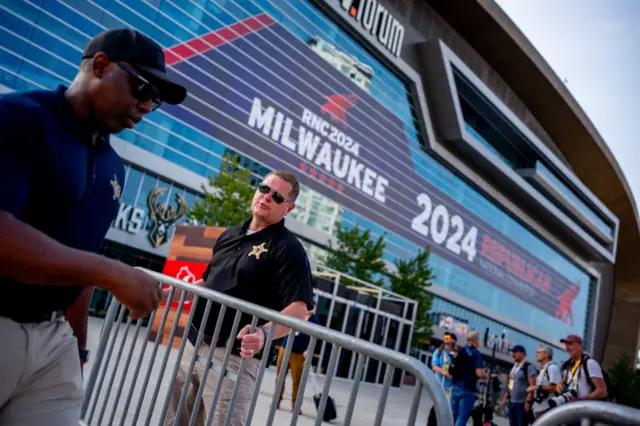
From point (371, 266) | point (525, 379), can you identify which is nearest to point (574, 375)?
point (525, 379)

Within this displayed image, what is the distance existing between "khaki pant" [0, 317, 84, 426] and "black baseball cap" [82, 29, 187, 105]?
0.91m

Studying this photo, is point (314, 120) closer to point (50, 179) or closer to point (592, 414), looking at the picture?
point (50, 179)

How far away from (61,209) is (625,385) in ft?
62.9

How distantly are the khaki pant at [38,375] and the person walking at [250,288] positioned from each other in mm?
855

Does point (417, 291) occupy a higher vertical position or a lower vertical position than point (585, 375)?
higher

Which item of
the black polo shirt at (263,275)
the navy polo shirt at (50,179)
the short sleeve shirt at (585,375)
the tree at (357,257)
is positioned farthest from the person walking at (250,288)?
the tree at (357,257)

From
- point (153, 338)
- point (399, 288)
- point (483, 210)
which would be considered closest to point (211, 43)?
point (399, 288)

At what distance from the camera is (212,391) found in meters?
2.61

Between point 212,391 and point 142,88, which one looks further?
point 212,391

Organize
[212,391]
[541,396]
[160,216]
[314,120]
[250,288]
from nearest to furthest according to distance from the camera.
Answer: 1. [212,391]
2. [250,288]
3. [541,396]
4. [160,216]
5. [314,120]

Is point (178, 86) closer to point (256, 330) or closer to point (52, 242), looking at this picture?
point (52, 242)

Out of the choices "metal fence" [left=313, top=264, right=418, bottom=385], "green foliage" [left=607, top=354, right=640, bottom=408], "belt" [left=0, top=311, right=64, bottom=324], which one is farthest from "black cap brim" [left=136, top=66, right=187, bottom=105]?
"green foliage" [left=607, top=354, right=640, bottom=408]

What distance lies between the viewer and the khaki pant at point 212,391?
2518mm

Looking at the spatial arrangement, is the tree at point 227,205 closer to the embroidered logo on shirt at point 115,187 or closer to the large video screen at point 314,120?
the large video screen at point 314,120
